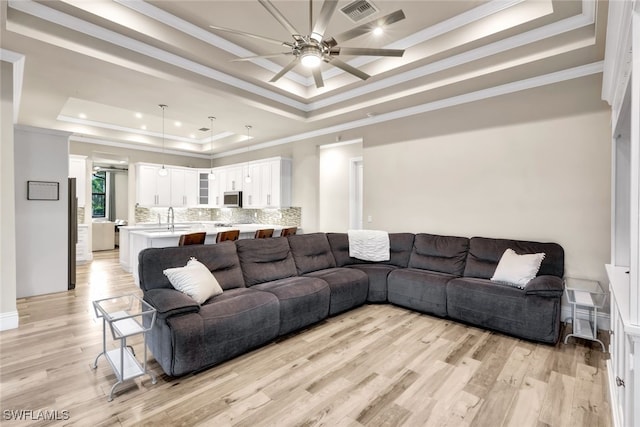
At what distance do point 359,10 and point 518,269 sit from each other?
323cm

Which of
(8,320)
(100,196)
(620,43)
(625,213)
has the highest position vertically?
(620,43)

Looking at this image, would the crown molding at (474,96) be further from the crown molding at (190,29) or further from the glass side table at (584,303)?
the glass side table at (584,303)

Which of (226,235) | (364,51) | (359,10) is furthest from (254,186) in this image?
(364,51)

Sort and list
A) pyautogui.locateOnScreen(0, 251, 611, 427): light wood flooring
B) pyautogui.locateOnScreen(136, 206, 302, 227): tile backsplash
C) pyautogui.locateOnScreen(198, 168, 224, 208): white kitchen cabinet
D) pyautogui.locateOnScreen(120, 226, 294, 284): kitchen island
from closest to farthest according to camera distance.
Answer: pyautogui.locateOnScreen(0, 251, 611, 427): light wood flooring, pyautogui.locateOnScreen(120, 226, 294, 284): kitchen island, pyautogui.locateOnScreen(136, 206, 302, 227): tile backsplash, pyautogui.locateOnScreen(198, 168, 224, 208): white kitchen cabinet

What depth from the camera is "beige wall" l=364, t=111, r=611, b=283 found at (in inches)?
133

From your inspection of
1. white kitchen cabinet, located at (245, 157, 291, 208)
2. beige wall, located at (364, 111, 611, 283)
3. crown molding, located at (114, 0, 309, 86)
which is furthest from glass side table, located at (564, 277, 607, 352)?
white kitchen cabinet, located at (245, 157, 291, 208)

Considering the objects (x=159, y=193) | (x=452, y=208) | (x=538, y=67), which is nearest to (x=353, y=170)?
(x=452, y=208)

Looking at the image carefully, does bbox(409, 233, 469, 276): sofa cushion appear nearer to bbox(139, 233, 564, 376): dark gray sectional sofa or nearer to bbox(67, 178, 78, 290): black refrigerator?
bbox(139, 233, 564, 376): dark gray sectional sofa

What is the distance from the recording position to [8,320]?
329 centimetres

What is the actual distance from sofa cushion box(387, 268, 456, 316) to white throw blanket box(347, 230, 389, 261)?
1.71 ft

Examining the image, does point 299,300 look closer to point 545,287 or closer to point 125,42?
point 545,287

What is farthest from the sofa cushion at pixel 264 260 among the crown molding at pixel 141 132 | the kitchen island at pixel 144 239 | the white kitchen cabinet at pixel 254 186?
the crown molding at pixel 141 132

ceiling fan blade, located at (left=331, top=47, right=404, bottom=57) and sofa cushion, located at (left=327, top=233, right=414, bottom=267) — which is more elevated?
ceiling fan blade, located at (left=331, top=47, right=404, bottom=57)

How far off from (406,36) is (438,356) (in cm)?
359
